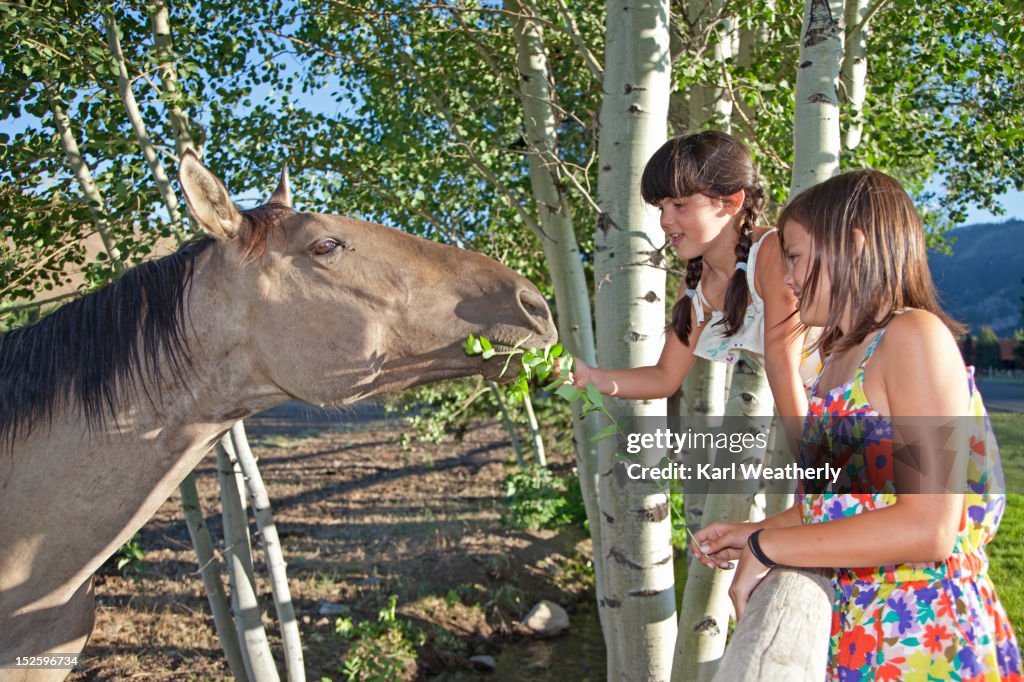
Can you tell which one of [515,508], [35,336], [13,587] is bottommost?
[515,508]

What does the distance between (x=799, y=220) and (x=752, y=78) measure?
12.0 feet

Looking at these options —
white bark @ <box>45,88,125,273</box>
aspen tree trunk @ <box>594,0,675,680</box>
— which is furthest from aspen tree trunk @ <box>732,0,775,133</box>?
white bark @ <box>45,88,125,273</box>

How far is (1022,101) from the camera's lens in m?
7.47

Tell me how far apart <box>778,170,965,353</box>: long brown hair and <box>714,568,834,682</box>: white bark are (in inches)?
25.7

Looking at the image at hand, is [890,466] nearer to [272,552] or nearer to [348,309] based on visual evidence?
[348,309]

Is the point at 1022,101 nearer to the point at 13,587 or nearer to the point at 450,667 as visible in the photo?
the point at 450,667

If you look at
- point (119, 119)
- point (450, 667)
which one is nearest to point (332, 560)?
point (450, 667)

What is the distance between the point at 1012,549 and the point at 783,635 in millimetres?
8532

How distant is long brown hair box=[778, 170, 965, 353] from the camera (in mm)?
1773

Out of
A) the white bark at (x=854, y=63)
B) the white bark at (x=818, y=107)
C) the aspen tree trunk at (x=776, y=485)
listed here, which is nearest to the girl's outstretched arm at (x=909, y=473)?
the aspen tree trunk at (x=776, y=485)

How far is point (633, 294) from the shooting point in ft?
10.3

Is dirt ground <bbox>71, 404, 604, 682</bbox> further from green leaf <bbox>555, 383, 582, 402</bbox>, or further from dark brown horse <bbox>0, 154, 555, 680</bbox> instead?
green leaf <bbox>555, 383, 582, 402</bbox>

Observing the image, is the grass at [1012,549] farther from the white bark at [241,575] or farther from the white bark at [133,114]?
the white bark at [133,114]

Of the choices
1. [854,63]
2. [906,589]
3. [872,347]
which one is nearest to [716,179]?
[872,347]
